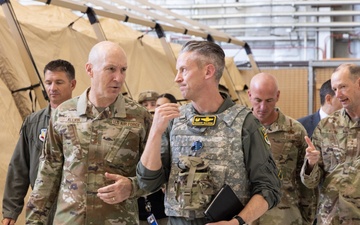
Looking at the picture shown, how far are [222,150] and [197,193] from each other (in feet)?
0.65

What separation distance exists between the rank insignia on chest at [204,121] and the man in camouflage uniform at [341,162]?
1105 millimetres

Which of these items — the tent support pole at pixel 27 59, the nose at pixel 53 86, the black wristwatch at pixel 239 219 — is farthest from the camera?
the tent support pole at pixel 27 59

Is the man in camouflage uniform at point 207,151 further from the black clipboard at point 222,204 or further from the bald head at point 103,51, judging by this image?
the bald head at point 103,51

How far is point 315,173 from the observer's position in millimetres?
3801

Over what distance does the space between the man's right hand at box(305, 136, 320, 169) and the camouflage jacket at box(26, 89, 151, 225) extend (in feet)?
2.91

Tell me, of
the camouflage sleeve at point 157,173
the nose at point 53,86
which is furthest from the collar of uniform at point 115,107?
the nose at point 53,86

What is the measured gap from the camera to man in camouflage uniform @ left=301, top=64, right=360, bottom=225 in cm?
384

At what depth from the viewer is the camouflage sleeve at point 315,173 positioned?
3.79 meters

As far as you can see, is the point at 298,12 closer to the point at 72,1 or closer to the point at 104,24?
the point at 104,24

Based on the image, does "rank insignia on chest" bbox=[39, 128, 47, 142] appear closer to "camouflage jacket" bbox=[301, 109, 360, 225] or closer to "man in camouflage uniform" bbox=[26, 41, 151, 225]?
"man in camouflage uniform" bbox=[26, 41, 151, 225]

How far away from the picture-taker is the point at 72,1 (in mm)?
6375

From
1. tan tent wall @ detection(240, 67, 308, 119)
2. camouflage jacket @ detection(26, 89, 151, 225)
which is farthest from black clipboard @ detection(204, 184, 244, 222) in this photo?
tan tent wall @ detection(240, 67, 308, 119)

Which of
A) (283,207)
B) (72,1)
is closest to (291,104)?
(72,1)

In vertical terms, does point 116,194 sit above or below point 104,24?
below
